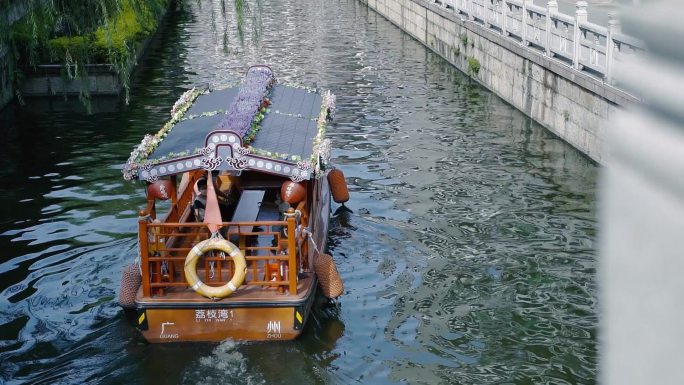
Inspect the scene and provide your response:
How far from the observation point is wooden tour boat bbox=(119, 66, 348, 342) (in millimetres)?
9828

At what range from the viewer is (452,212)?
14859mm

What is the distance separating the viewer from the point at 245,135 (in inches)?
421

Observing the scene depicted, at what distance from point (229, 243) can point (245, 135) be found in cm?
→ 159

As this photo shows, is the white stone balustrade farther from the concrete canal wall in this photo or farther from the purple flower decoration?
the purple flower decoration

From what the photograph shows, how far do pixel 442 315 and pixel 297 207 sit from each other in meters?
2.18

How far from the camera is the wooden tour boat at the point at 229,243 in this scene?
9.83 m

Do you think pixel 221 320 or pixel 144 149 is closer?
pixel 221 320

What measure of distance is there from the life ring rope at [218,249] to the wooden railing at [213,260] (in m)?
0.11

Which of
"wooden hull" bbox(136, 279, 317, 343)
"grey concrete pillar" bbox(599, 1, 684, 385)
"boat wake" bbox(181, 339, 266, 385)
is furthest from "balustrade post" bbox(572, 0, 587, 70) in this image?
"grey concrete pillar" bbox(599, 1, 684, 385)

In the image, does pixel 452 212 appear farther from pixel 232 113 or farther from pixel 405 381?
pixel 405 381

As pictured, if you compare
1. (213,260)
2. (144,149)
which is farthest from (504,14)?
(213,260)

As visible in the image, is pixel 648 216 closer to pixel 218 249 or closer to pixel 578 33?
pixel 218 249

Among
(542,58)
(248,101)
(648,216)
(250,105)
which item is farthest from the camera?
(542,58)

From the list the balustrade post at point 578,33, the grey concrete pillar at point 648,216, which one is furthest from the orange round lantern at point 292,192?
the grey concrete pillar at point 648,216
